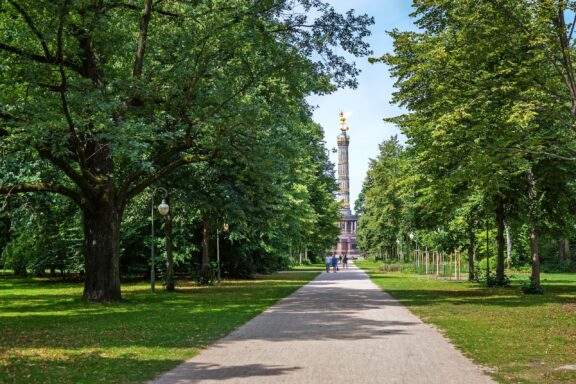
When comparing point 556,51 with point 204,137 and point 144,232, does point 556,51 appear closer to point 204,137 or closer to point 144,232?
point 204,137

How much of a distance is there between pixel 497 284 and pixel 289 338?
64.9 ft

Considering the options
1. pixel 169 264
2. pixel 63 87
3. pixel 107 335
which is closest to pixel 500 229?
pixel 169 264

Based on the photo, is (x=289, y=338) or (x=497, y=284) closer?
(x=289, y=338)

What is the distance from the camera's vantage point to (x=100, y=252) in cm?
2045

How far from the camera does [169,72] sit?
1931cm

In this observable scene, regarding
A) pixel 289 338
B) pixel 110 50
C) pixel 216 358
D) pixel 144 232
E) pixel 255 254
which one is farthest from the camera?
pixel 255 254

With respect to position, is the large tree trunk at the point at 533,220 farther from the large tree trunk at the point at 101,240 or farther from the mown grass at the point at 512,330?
the large tree trunk at the point at 101,240

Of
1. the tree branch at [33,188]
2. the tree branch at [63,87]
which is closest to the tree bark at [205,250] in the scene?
the tree branch at [33,188]

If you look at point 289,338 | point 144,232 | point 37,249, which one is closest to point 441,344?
point 289,338

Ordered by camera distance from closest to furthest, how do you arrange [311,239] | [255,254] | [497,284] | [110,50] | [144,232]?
[110,50] < [497,284] < [144,232] < [255,254] < [311,239]

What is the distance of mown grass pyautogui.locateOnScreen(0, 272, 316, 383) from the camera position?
8758 mm

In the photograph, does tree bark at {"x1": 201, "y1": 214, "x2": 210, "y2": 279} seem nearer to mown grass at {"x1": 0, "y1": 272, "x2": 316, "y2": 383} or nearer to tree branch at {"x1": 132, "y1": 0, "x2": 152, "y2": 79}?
mown grass at {"x1": 0, "y1": 272, "x2": 316, "y2": 383}

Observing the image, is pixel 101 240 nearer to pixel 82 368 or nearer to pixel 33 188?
pixel 33 188

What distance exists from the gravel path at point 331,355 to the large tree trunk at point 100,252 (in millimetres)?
7056
